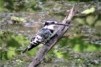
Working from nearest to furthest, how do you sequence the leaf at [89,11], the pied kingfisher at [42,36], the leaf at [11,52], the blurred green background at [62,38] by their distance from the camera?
1. the pied kingfisher at [42,36]
2. the blurred green background at [62,38]
3. the leaf at [11,52]
4. the leaf at [89,11]

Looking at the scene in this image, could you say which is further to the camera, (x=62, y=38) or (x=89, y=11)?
(x=89, y=11)

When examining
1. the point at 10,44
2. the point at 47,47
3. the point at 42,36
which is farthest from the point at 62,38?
the point at 47,47

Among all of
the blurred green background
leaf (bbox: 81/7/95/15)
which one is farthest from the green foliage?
→ leaf (bbox: 81/7/95/15)

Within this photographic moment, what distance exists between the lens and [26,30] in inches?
226

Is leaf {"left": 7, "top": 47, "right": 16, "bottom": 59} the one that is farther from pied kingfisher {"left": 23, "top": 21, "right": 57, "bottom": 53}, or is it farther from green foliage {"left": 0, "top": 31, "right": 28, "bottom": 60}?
pied kingfisher {"left": 23, "top": 21, "right": 57, "bottom": 53}

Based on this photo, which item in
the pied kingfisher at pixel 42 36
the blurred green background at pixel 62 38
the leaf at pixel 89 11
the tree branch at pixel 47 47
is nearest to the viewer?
the tree branch at pixel 47 47

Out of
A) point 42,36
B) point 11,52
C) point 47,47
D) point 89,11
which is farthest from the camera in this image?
point 89,11

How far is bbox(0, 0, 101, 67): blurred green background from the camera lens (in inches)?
182

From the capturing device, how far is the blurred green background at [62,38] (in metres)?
4.63

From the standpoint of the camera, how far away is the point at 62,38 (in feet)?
17.6

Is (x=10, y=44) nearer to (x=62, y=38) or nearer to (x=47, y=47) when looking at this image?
(x=62, y=38)

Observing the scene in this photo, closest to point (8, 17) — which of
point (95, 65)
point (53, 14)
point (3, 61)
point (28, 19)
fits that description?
point (28, 19)

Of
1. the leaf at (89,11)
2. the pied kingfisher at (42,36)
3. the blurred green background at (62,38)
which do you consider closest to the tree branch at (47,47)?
the pied kingfisher at (42,36)

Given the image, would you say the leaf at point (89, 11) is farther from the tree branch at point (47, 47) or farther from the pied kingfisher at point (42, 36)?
the pied kingfisher at point (42, 36)
